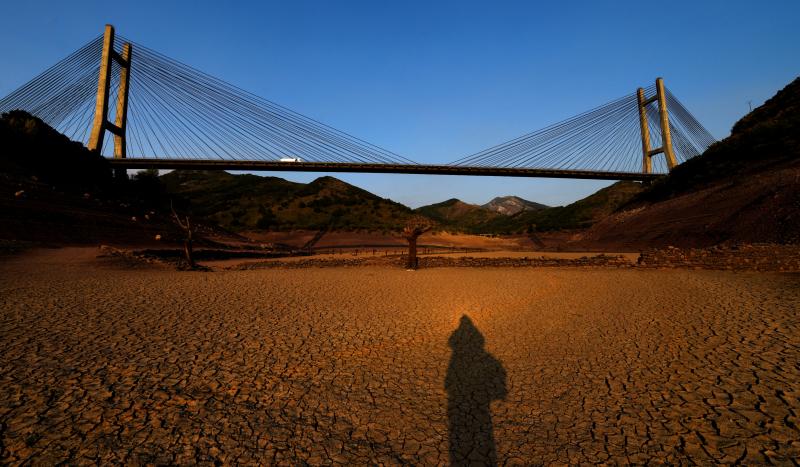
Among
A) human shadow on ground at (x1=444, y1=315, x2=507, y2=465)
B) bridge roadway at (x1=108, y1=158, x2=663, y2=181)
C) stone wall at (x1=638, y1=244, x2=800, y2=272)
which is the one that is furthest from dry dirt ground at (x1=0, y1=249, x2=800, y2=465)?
bridge roadway at (x1=108, y1=158, x2=663, y2=181)

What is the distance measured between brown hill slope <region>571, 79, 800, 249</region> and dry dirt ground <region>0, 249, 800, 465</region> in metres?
10.6

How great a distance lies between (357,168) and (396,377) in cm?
3073

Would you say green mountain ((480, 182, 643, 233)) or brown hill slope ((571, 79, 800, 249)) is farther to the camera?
green mountain ((480, 182, 643, 233))

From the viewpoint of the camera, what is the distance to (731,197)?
70.3 feet

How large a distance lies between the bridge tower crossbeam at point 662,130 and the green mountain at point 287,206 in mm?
29565

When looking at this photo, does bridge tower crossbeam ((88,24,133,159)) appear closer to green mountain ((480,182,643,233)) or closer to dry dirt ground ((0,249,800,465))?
dry dirt ground ((0,249,800,465))

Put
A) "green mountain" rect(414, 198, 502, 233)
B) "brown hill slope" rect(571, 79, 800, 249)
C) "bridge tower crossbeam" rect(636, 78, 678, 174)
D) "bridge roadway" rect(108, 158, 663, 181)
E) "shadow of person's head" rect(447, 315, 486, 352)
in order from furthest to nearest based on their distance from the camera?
"green mountain" rect(414, 198, 502, 233) < "bridge tower crossbeam" rect(636, 78, 678, 174) < "bridge roadway" rect(108, 158, 663, 181) < "brown hill slope" rect(571, 79, 800, 249) < "shadow of person's head" rect(447, 315, 486, 352)

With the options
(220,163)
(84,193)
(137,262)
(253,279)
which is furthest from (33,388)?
(220,163)

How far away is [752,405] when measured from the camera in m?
4.31

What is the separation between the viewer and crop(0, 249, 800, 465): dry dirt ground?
146 inches

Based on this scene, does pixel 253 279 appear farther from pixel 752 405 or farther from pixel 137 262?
pixel 752 405

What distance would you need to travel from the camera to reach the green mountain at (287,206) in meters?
43.4

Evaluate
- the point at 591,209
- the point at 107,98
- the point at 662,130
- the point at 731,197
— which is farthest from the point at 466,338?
the point at 591,209

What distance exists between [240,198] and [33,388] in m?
54.9
